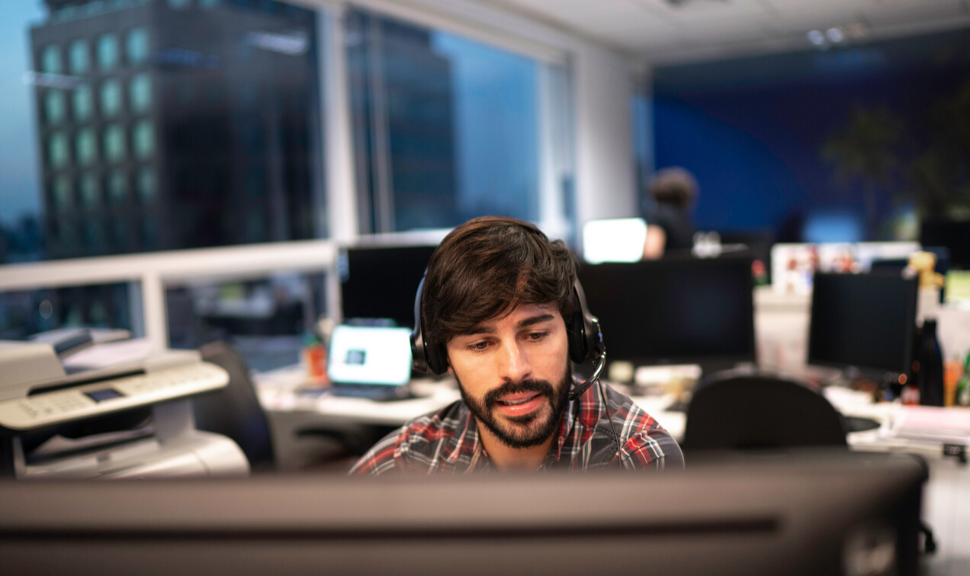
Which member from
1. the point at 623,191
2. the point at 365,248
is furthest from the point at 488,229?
the point at 623,191

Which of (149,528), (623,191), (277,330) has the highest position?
(623,191)

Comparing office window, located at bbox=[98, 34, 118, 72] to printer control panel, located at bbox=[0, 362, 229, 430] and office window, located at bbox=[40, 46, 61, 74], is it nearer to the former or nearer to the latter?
office window, located at bbox=[40, 46, 61, 74]

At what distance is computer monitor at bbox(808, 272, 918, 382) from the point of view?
2.20m

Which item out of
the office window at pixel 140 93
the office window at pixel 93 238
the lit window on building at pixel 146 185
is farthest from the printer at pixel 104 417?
the office window at pixel 140 93

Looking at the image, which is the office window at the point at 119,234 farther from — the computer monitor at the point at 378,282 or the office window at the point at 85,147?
the computer monitor at the point at 378,282

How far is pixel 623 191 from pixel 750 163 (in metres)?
1.32

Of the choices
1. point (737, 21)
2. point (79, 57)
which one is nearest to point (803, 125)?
point (737, 21)

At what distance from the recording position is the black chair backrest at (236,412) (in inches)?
91.4

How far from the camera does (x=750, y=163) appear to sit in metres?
7.14

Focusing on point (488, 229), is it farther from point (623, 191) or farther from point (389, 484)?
point (623, 191)

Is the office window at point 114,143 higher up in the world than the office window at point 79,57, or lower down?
lower down

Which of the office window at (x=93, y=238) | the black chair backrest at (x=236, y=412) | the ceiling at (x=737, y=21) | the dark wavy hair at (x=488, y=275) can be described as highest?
the ceiling at (x=737, y=21)

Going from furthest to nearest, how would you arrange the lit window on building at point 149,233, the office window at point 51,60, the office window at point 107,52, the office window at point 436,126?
the office window at point 436,126
the lit window on building at point 149,233
the office window at point 107,52
the office window at point 51,60

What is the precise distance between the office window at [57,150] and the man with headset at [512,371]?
7.22 feet
